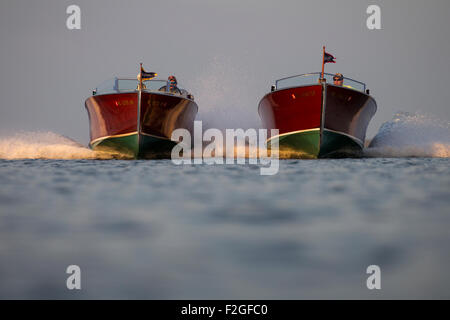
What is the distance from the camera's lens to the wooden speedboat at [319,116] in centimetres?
1347

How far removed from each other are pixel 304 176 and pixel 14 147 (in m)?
15.6

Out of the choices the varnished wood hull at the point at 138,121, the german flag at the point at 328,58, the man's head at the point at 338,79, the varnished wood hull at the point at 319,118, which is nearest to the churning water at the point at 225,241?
the varnished wood hull at the point at 319,118

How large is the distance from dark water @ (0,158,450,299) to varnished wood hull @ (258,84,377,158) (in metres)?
8.16

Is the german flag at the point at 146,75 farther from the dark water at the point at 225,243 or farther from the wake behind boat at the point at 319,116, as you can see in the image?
the dark water at the point at 225,243

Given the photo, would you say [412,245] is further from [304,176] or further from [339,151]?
[339,151]

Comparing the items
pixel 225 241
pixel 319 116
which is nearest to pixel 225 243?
pixel 225 241

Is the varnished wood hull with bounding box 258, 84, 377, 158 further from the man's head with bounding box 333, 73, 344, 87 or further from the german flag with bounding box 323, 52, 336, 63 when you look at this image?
the german flag with bounding box 323, 52, 336, 63

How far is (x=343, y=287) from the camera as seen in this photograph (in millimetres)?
2379

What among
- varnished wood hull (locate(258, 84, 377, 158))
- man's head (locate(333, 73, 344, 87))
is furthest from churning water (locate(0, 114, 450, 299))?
man's head (locate(333, 73, 344, 87))

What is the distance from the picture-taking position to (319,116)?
13.5 metres

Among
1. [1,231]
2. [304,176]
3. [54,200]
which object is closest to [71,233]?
[1,231]

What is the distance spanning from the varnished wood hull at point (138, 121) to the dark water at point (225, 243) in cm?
844
